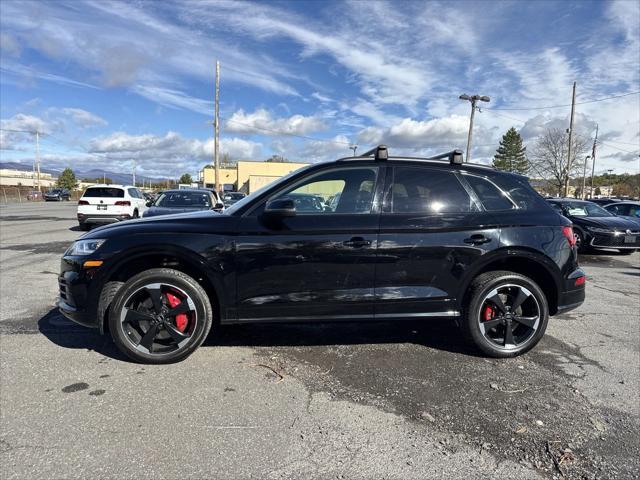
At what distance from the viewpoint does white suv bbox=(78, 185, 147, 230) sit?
14562mm

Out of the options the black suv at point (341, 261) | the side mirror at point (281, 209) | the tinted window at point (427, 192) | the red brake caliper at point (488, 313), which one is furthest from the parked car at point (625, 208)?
the side mirror at point (281, 209)

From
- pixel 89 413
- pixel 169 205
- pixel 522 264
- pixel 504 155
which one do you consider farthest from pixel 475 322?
pixel 504 155

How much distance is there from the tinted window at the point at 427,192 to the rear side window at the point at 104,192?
1367 cm

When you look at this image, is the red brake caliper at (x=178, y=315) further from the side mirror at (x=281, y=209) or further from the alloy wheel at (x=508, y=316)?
the alloy wheel at (x=508, y=316)

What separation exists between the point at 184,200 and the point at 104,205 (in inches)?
212

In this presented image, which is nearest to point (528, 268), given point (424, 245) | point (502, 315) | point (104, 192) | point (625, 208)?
point (502, 315)

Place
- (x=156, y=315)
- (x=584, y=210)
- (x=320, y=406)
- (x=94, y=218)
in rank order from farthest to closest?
(x=94, y=218)
(x=584, y=210)
(x=156, y=315)
(x=320, y=406)

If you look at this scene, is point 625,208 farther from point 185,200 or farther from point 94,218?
point 94,218

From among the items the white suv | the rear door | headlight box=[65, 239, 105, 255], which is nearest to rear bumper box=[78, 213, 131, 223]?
the white suv

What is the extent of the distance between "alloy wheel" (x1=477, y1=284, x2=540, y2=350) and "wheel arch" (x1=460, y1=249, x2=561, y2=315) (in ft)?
0.71

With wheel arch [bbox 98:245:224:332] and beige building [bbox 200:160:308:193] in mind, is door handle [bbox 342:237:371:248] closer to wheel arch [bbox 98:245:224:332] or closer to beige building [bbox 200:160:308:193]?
wheel arch [bbox 98:245:224:332]

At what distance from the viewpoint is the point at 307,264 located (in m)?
3.58

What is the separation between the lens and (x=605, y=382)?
344cm

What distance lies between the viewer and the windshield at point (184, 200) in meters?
10.8
